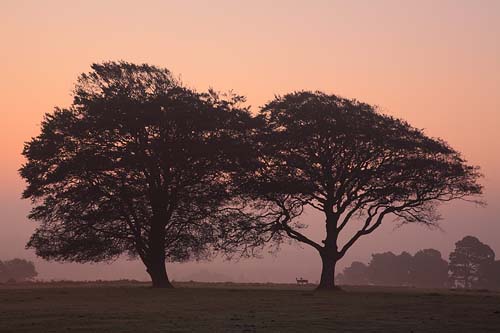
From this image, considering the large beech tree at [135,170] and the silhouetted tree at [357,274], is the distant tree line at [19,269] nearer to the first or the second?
the silhouetted tree at [357,274]

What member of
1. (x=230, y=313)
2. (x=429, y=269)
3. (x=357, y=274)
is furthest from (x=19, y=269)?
(x=230, y=313)

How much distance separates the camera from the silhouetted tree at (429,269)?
14900cm

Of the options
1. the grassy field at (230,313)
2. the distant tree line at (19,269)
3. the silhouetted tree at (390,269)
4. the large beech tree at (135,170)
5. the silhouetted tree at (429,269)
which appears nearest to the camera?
the grassy field at (230,313)

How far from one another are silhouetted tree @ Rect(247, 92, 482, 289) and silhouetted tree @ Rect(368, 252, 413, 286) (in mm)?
104528

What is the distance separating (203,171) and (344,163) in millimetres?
13728

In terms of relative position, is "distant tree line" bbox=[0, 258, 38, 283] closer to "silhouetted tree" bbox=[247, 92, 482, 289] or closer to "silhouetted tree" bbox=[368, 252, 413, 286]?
"silhouetted tree" bbox=[368, 252, 413, 286]

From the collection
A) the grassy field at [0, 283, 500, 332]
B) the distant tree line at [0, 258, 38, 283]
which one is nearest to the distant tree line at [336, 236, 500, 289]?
the distant tree line at [0, 258, 38, 283]

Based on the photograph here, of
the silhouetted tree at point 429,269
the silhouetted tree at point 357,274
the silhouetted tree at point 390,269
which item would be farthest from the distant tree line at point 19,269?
the silhouetted tree at point 429,269

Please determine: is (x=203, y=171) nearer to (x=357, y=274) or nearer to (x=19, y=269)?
(x=19, y=269)

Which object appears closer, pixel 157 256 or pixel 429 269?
pixel 157 256

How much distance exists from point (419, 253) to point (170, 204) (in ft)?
385

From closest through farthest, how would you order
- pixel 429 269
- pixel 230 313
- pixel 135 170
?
pixel 230 313 → pixel 135 170 → pixel 429 269

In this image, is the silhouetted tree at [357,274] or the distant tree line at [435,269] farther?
the silhouetted tree at [357,274]

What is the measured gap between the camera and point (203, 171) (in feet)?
184
